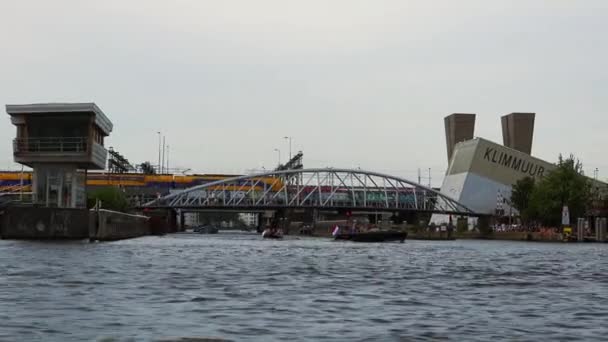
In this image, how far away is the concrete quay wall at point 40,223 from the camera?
7006cm

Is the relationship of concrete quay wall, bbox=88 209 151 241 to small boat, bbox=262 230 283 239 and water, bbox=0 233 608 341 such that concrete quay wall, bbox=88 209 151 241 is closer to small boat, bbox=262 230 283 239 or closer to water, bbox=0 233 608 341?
small boat, bbox=262 230 283 239

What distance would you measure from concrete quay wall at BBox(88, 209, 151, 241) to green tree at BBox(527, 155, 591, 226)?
61.0m

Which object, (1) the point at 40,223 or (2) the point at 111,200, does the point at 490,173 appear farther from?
(1) the point at 40,223

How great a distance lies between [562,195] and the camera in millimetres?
133875

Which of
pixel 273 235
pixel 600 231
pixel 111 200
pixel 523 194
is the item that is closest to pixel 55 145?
pixel 273 235

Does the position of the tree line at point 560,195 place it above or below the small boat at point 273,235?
above

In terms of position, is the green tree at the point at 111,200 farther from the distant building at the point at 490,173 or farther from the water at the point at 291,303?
the water at the point at 291,303

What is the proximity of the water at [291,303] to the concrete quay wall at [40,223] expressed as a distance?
2866 cm

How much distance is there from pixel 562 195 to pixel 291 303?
115m

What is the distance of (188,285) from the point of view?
30719mm

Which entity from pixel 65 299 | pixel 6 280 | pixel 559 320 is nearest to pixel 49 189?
pixel 6 280

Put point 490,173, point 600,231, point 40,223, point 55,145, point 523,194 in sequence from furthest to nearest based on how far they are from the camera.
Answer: point 490,173 < point 523,194 < point 600,231 < point 55,145 < point 40,223

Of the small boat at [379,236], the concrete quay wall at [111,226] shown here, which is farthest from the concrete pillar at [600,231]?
the concrete quay wall at [111,226]

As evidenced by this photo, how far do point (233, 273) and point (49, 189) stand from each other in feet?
149
